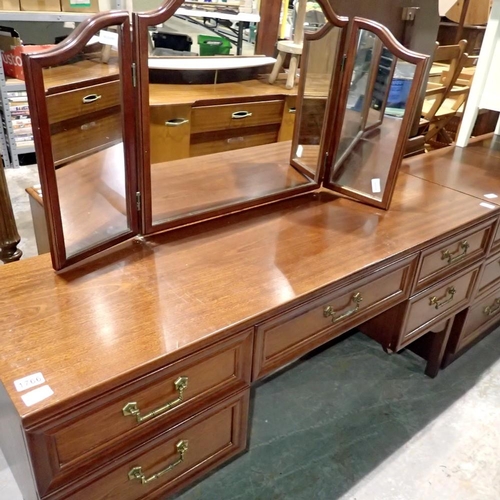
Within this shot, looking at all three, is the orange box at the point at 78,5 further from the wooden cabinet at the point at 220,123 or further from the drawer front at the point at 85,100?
the drawer front at the point at 85,100

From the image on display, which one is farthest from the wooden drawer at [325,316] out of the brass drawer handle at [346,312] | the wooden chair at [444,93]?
the wooden chair at [444,93]

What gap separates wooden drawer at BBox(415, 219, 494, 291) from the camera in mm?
1255

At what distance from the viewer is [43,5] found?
9.01 feet

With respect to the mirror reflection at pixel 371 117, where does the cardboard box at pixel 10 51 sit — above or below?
below

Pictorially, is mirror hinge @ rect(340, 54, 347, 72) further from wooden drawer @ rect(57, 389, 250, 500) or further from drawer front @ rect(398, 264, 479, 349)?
wooden drawer @ rect(57, 389, 250, 500)

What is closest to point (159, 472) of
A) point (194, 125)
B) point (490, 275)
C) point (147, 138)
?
point (147, 138)

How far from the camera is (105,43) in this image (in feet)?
2.72

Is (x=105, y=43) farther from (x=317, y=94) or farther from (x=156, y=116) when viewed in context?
(x=317, y=94)

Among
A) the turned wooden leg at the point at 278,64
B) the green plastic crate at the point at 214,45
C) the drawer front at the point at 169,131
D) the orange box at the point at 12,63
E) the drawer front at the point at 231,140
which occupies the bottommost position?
the orange box at the point at 12,63

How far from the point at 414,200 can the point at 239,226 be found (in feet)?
1.77

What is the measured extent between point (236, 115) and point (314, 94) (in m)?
0.22

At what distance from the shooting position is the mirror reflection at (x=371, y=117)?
1.20 meters

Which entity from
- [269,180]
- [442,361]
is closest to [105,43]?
[269,180]

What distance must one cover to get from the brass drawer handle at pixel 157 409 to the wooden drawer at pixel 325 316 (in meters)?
0.16
